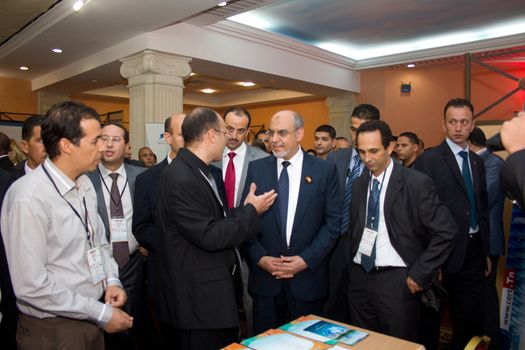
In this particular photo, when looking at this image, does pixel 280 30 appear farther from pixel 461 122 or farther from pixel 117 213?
pixel 117 213

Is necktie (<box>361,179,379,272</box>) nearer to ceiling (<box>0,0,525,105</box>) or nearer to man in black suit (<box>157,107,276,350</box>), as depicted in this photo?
man in black suit (<box>157,107,276,350</box>)

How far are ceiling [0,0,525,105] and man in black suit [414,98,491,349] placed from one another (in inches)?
132

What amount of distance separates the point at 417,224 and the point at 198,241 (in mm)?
1147

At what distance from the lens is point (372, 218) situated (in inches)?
86.8

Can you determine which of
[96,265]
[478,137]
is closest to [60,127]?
[96,265]

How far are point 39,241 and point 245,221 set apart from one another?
824 millimetres

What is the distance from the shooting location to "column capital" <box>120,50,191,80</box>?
19.8 ft

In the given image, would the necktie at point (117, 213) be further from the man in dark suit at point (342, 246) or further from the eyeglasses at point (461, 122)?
the eyeglasses at point (461, 122)

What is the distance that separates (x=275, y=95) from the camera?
1159cm

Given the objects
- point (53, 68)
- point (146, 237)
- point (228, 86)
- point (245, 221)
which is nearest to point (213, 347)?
point (245, 221)

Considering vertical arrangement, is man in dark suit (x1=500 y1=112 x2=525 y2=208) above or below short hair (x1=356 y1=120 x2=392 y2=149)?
below

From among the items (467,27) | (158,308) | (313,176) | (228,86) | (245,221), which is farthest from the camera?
(228,86)

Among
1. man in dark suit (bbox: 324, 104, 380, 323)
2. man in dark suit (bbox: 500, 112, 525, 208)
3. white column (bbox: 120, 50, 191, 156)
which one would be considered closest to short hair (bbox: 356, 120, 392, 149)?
man in dark suit (bbox: 324, 104, 380, 323)

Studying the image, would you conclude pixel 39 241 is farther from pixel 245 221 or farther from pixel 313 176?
pixel 313 176
